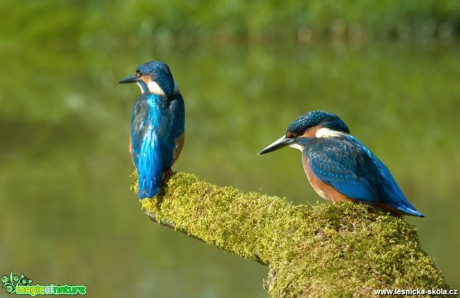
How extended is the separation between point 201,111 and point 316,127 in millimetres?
14894

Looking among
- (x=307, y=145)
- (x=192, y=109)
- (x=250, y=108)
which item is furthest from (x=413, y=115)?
(x=307, y=145)

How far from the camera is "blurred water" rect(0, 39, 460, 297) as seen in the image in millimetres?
9828

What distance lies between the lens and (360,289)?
3412mm

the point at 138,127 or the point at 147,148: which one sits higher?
the point at 138,127

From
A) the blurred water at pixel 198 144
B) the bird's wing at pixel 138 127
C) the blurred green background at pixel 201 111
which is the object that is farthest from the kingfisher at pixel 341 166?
the blurred green background at pixel 201 111

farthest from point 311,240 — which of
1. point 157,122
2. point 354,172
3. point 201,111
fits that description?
point 201,111

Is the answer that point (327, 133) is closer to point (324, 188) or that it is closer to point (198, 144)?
point (324, 188)

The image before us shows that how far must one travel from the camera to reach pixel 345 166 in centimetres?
420

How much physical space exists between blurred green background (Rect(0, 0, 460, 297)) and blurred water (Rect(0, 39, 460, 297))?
35mm

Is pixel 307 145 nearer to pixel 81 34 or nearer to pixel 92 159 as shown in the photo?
pixel 92 159

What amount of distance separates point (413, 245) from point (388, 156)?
11023mm

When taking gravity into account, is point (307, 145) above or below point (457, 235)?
below

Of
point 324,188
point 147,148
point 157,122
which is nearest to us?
point 324,188

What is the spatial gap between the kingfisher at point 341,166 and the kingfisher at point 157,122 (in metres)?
0.82
